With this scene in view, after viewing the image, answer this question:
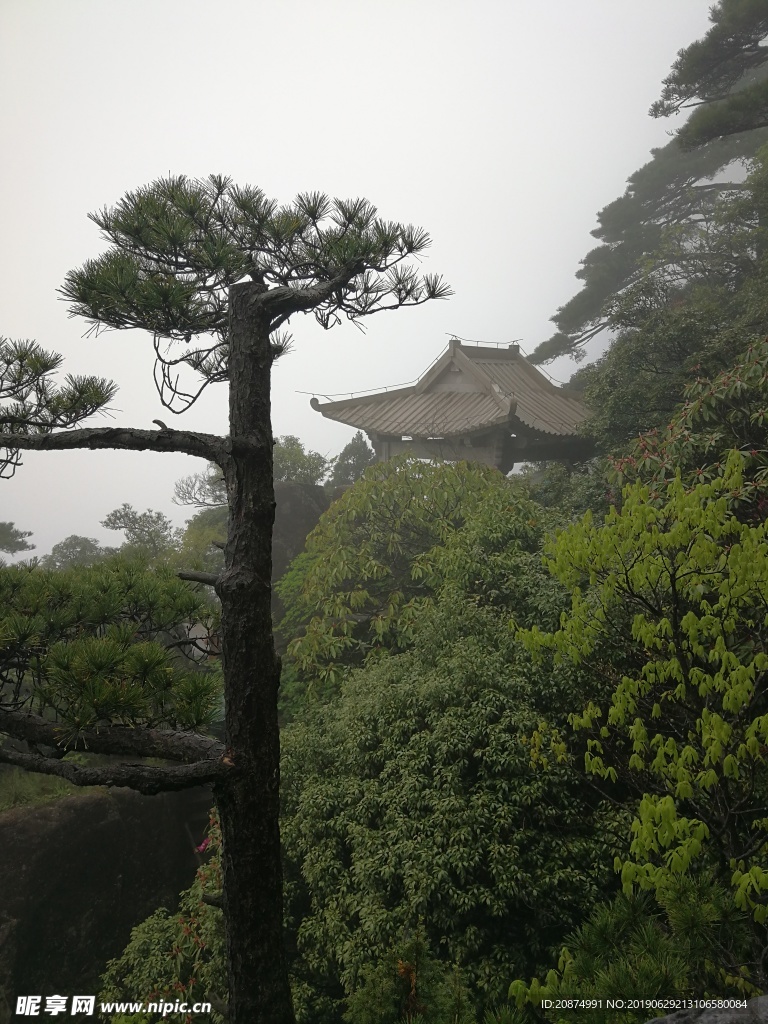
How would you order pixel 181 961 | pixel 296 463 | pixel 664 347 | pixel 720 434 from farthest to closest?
pixel 296 463, pixel 664 347, pixel 720 434, pixel 181 961

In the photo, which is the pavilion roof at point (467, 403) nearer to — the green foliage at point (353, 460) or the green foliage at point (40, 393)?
the green foliage at point (353, 460)

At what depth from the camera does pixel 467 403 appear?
34.8 ft

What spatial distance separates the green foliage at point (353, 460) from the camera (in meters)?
16.3

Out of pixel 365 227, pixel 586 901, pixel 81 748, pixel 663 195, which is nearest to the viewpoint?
pixel 81 748

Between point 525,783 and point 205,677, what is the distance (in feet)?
7.01

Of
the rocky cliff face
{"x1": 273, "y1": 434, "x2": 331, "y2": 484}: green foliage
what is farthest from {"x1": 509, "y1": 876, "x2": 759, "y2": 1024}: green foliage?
{"x1": 273, "y1": 434, "x2": 331, "y2": 484}: green foliage

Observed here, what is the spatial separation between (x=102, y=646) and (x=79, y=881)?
4.54 meters

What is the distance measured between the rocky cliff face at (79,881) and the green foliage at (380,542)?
2.04m

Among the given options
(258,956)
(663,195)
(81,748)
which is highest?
(663,195)

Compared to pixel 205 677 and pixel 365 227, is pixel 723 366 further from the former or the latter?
pixel 205 677

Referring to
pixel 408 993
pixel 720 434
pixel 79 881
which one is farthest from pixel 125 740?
pixel 720 434

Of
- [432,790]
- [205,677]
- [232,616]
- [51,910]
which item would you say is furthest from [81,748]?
[51,910]

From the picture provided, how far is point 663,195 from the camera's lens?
618 inches

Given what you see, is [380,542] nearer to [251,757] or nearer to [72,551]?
[251,757]
